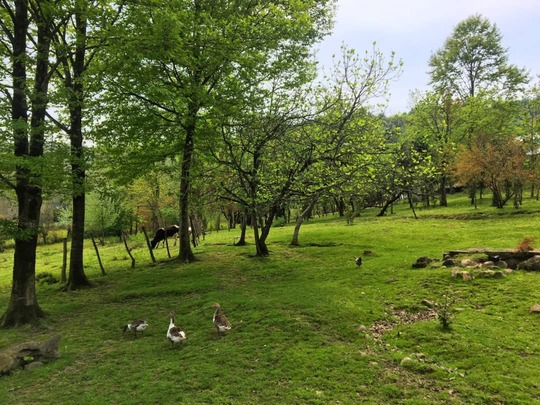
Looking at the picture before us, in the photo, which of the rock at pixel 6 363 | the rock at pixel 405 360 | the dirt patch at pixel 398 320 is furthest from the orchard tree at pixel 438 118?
the rock at pixel 6 363

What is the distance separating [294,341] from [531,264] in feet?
28.5

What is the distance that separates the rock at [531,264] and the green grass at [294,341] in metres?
0.61

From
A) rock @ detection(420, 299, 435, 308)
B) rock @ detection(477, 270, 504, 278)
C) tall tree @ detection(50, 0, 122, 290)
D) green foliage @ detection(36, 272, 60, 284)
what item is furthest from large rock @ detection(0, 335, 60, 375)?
rock @ detection(477, 270, 504, 278)

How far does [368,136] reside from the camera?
1659 cm

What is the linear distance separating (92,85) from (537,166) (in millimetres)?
31965

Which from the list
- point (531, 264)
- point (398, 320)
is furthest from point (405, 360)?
point (531, 264)

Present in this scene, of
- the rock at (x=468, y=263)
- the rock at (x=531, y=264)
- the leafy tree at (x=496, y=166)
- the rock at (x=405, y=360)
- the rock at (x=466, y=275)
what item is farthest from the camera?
the leafy tree at (x=496, y=166)

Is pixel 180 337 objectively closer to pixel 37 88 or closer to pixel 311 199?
pixel 37 88

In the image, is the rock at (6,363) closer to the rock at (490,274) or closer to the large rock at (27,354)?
the large rock at (27,354)

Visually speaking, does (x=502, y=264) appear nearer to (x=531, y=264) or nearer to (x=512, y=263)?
(x=512, y=263)

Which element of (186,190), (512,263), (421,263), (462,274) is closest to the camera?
(462,274)

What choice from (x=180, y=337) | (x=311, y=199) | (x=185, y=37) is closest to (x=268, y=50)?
(x=185, y=37)

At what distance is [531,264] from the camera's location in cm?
1156

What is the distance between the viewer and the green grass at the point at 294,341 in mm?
6191
